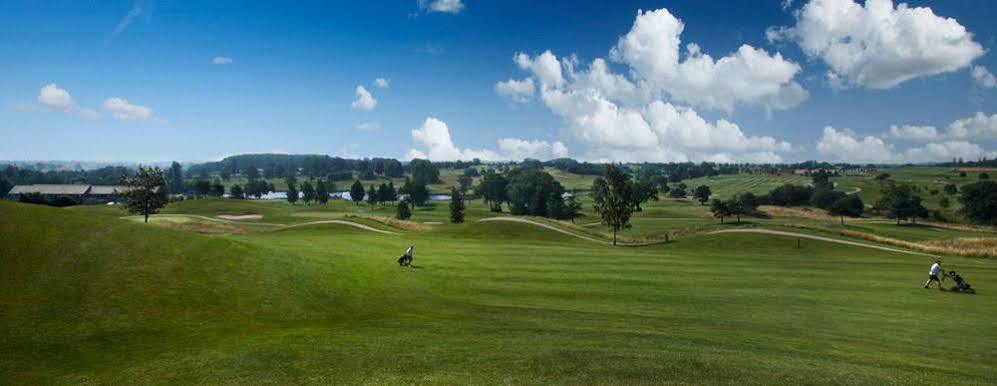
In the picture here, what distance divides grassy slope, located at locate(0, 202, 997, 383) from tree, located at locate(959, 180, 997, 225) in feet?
370

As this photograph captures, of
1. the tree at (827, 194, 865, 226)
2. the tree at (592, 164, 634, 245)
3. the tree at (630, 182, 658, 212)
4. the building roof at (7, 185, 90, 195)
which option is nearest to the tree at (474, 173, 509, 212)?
the tree at (630, 182, 658, 212)

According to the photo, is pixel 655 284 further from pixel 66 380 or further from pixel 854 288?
pixel 66 380

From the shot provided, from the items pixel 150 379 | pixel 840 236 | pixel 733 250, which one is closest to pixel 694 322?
pixel 150 379

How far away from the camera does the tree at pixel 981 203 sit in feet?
349

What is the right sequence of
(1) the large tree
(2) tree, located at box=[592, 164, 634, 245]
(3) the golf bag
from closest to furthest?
(3) the golf bag
(2) tree, located at box=[592, 164, 634, 245]
(1) the large tree

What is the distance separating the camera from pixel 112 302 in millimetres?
15766

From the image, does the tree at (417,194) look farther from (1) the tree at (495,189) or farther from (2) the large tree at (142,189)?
(2) the large tree at (142,189)

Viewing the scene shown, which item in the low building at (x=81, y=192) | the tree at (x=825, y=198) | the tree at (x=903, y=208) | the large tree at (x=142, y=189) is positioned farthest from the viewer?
the low building at (x=81, y=192)

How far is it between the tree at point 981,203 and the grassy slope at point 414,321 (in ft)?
370

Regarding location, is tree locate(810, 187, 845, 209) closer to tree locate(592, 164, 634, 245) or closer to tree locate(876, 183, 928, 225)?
tree locate(876, 183, 928, 225)

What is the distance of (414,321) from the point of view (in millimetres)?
17906

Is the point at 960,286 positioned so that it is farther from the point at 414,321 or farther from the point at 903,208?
the point at 903,208

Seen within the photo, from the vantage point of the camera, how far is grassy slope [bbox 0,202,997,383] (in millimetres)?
12500

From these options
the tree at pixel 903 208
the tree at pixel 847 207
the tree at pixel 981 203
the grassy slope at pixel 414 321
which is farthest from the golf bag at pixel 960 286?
the tree at pixel 847 207
